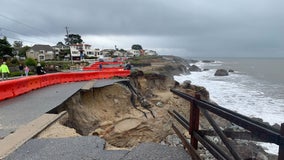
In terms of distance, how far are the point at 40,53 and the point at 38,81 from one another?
238 feet

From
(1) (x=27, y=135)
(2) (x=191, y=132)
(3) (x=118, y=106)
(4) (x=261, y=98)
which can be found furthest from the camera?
(4) (x=261, y=98)

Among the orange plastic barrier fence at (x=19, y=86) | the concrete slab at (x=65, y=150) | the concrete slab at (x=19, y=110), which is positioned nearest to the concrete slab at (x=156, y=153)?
the concrete slab at (x=65, y=150)

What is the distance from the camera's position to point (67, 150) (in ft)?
13.7

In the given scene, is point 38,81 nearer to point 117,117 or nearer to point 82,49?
point 117,117

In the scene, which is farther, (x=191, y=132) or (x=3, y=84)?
(x=3, y=84)

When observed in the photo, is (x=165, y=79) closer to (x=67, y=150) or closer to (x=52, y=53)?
(x=67, y=150)

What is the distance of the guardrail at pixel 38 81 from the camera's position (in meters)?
9.06

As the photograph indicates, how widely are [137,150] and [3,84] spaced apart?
728 centimetres

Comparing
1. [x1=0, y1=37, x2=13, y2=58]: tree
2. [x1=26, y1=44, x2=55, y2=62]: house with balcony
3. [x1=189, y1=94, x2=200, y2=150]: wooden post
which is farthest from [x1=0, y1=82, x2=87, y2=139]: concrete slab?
[x1=26, y1=44, x2=55, y2=62]: house with balcony

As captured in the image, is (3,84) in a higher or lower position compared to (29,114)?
higher

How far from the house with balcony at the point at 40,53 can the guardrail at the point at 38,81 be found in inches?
2538

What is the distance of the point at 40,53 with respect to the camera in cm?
7719

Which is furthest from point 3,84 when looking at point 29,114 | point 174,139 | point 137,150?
point 174,139

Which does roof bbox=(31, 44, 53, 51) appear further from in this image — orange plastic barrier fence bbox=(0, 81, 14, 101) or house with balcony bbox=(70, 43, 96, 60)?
orange plastic barrier fence bbox=(0, 81, 14, 101)
